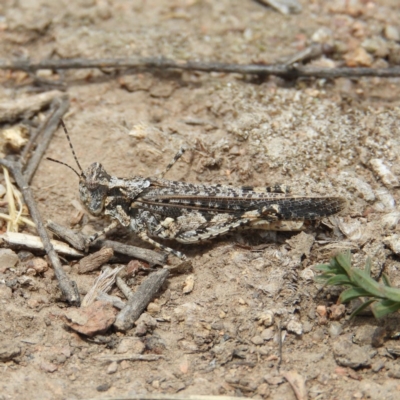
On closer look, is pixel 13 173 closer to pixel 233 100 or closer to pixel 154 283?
pixel 154 283

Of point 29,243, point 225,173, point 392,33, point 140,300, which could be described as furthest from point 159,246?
point 392,33

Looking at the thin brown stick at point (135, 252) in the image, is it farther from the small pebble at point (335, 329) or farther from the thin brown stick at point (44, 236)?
the small pebble at point (335, 329)

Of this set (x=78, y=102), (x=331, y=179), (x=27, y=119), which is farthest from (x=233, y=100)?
(x=27, y=119)

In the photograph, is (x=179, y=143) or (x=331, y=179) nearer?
(x=331, y=179)

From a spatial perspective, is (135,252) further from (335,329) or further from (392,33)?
(392,33)

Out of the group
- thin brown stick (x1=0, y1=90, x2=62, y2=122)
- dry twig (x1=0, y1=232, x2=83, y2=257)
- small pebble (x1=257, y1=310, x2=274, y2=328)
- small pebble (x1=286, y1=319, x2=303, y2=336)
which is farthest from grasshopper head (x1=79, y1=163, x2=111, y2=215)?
small pebble (x1=286, y1=319, x2=303, y2=336)

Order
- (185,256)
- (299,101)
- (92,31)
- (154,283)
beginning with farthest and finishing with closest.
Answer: (92,31), (299,101), (185,256), (154,283)

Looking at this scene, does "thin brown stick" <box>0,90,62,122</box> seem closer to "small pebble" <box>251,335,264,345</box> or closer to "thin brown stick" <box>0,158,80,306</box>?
"thin brown stick" <box>0,158,80,306</box>
